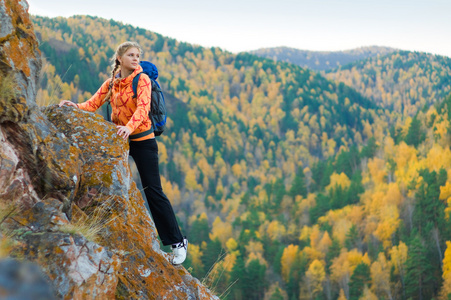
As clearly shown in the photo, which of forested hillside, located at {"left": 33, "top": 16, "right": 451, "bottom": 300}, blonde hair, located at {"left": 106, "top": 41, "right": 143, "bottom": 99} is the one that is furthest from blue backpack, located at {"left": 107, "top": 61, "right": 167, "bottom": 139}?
forested hillside, located at {"left": 33, "top": 16, "right": 451, "bottom": 300}

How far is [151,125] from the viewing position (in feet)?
17.7

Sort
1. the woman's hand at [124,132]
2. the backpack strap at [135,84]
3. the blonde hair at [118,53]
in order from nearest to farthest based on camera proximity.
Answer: the woman's hand at [124,132] < the backpack strap at [135,84] < the blonde hair at [118,53]

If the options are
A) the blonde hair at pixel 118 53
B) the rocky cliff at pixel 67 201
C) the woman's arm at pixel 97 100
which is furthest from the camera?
the woman's arm at pixel 97 100

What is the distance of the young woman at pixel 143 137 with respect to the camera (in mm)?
5219

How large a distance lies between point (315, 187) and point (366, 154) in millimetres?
20398

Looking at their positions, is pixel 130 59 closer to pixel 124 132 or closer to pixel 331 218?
pixel 124 132

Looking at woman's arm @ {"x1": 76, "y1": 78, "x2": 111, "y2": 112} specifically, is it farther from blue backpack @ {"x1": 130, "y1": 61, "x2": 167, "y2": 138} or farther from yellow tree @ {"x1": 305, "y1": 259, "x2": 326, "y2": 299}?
yellow tree @ {"x1": 305, "y1": 259, "x2": 326, "y2": 299}

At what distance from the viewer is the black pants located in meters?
5.27

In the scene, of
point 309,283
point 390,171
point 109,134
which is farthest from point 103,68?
point 109,134

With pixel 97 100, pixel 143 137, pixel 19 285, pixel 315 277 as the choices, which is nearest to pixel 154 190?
pixel 143 137

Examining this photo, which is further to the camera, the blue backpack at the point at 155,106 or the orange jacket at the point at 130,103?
the blue backpack at the point at 155,106

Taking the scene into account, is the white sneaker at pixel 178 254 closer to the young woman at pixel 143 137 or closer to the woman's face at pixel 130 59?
the young woman at pixel 143 137

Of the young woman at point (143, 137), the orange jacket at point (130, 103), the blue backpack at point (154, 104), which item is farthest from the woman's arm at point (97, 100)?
the blue backpack at point (154, 104)

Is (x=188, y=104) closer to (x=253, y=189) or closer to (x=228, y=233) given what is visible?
(x=253, y=189)
